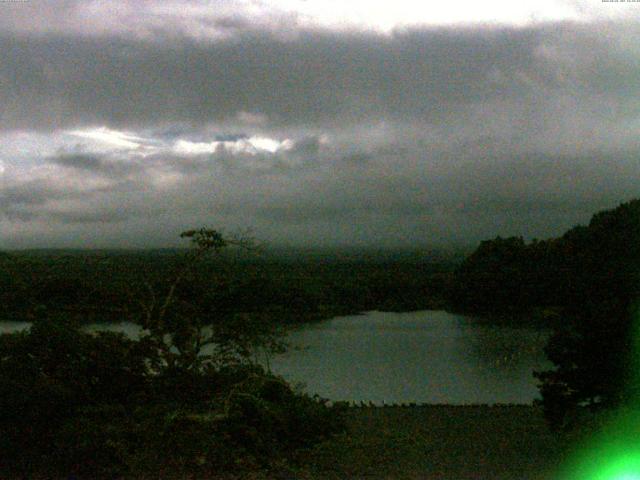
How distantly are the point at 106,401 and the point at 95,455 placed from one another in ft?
3.16

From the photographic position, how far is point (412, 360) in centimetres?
1692

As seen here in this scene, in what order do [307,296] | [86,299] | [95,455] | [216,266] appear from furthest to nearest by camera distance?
1. [307,296]
2. [86,299]
3. [216,266]
4. [95,455]

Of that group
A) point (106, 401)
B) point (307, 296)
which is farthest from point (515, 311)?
point (106, 401)

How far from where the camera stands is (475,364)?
1683 centimetres

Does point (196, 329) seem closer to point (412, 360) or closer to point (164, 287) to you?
point (164, 287)

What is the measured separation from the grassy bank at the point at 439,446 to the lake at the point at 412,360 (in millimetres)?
1478

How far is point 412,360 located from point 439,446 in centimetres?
700

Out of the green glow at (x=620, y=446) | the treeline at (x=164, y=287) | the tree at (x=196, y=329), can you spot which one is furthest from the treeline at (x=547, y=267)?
the tree at (x=196, y=329)

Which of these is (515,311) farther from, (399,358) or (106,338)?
(106,338)

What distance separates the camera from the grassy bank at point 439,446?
8719mm

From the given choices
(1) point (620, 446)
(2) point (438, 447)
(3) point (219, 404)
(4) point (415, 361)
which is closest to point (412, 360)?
(4) point (415, 361)

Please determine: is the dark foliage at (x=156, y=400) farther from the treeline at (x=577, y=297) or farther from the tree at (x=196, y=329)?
the treeline at (x=577, y=297)

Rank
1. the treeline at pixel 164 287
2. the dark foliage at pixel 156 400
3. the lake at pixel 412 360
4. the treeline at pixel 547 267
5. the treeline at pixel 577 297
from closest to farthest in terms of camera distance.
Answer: the dark foliage at pixel 156 400 → the treeline at pixel 577 297 → the treeline at pixel 164 287 → the lake at pixel 412 360 → the treeline at pixel 547 267

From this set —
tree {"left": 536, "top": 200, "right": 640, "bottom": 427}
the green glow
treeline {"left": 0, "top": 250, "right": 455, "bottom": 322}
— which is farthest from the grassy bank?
treeline {"left": 0, "top": 250, "right": 455, "bottom": 322}
